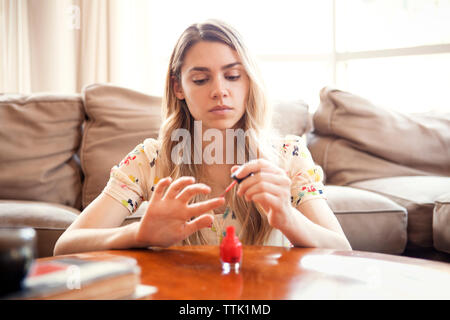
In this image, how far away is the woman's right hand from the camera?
755 millimetres

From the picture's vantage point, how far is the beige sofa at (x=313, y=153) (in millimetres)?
1676

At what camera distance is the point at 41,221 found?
58.6 inches

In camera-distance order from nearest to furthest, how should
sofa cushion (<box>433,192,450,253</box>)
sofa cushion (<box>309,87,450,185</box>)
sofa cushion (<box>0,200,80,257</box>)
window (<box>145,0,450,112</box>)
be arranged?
sofa cushion (<box>0,200,80,257</box>) → sofa cushion (<box>433,192,450,253</box>) → sofa cushion (<box>309,87,450,185</box>) → window (<box>145,0,450,112</box>)

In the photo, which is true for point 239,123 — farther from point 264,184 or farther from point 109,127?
point 109,127

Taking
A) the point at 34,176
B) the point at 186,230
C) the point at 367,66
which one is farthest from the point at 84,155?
the point at 367,66

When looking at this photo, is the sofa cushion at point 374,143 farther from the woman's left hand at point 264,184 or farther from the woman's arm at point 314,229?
the woman's left hand at point 264,184

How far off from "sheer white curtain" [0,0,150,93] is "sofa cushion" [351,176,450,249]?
182cm

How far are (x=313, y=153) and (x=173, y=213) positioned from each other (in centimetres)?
153

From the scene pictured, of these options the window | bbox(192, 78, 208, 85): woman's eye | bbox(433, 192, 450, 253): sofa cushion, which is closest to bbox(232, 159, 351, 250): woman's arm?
bbox(192, 78, 208, 85): woman's eye

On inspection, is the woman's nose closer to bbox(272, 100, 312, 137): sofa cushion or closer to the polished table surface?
the polished table surface

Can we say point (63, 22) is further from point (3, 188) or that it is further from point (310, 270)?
point (310, 270)

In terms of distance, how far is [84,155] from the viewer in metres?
1.92

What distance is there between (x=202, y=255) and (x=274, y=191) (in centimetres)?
18

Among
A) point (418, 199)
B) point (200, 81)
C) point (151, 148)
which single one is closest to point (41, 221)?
point (151, 148)
